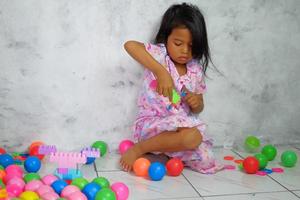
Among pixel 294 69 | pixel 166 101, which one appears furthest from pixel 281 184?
pixel 294 69

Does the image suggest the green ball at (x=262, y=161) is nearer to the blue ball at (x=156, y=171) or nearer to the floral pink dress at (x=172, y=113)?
the floral pink dress at (x=172, y=113)

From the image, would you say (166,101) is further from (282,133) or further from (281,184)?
(282,133)

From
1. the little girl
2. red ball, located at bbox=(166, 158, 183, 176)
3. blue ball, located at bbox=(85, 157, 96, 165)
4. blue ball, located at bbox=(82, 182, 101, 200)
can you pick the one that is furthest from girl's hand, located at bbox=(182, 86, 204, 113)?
blue ball, located at bbox=(82, 182, 101, 200)

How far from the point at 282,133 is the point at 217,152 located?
1.30 ft

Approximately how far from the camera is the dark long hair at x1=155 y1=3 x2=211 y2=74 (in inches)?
63.4

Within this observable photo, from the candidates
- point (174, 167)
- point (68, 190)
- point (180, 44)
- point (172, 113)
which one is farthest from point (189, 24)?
point (68, 190)

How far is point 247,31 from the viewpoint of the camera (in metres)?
1.89

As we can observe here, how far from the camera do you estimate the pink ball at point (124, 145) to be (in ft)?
5.85

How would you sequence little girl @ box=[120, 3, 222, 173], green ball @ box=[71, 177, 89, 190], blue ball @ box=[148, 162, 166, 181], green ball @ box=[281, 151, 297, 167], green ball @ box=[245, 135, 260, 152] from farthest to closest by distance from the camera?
green ball @ box=[245, 135, 260, 152]
green ball @ box=[281, 151, 297, 167]
little girl @ box=[120, 3, 222, 173]
blue ball @ box=[148, 162, 166, 181]
green ball @ box=[71, 177, 89, 190]

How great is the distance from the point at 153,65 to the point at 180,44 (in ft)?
0.49

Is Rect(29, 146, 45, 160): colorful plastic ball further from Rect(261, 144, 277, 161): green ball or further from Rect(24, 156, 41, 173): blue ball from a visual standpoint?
Rect(261, 144, 277, 161): green ball

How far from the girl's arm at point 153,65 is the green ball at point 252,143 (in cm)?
52

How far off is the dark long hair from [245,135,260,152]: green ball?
0.46m

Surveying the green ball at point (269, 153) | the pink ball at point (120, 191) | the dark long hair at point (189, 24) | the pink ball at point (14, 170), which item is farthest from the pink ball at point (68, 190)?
the green ball at point (269, 153)
